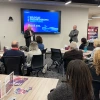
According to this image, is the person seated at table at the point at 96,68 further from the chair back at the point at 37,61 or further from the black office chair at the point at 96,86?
the chair back at the point at 37,61

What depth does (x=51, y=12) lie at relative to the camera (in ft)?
30.5

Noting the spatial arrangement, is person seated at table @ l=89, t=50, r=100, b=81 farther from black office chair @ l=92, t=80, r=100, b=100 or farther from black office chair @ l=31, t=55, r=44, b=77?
black office chair @ l=31, t=55, r=44, b=77

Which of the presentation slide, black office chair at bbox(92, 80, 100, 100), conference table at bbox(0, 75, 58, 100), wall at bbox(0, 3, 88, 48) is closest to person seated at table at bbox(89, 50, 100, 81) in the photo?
black office chair at bbox(92, 80, 100, 100)

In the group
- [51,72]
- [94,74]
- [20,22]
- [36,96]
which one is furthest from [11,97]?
[20,22]

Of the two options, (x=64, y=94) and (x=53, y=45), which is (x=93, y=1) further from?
(x=64, y=94)

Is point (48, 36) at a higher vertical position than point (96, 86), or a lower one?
higher

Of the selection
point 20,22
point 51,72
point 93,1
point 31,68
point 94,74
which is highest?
point 93,1

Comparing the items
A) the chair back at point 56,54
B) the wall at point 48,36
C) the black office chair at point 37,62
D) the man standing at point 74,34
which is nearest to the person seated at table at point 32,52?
the black office chair at point 37,62

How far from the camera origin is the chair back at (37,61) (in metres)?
4.45

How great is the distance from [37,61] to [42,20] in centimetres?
509

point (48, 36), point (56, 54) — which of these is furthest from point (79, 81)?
point (48, 36)

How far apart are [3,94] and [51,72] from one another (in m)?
3.85

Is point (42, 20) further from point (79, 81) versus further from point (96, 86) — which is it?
point (79, 81)

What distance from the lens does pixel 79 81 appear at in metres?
1.61
